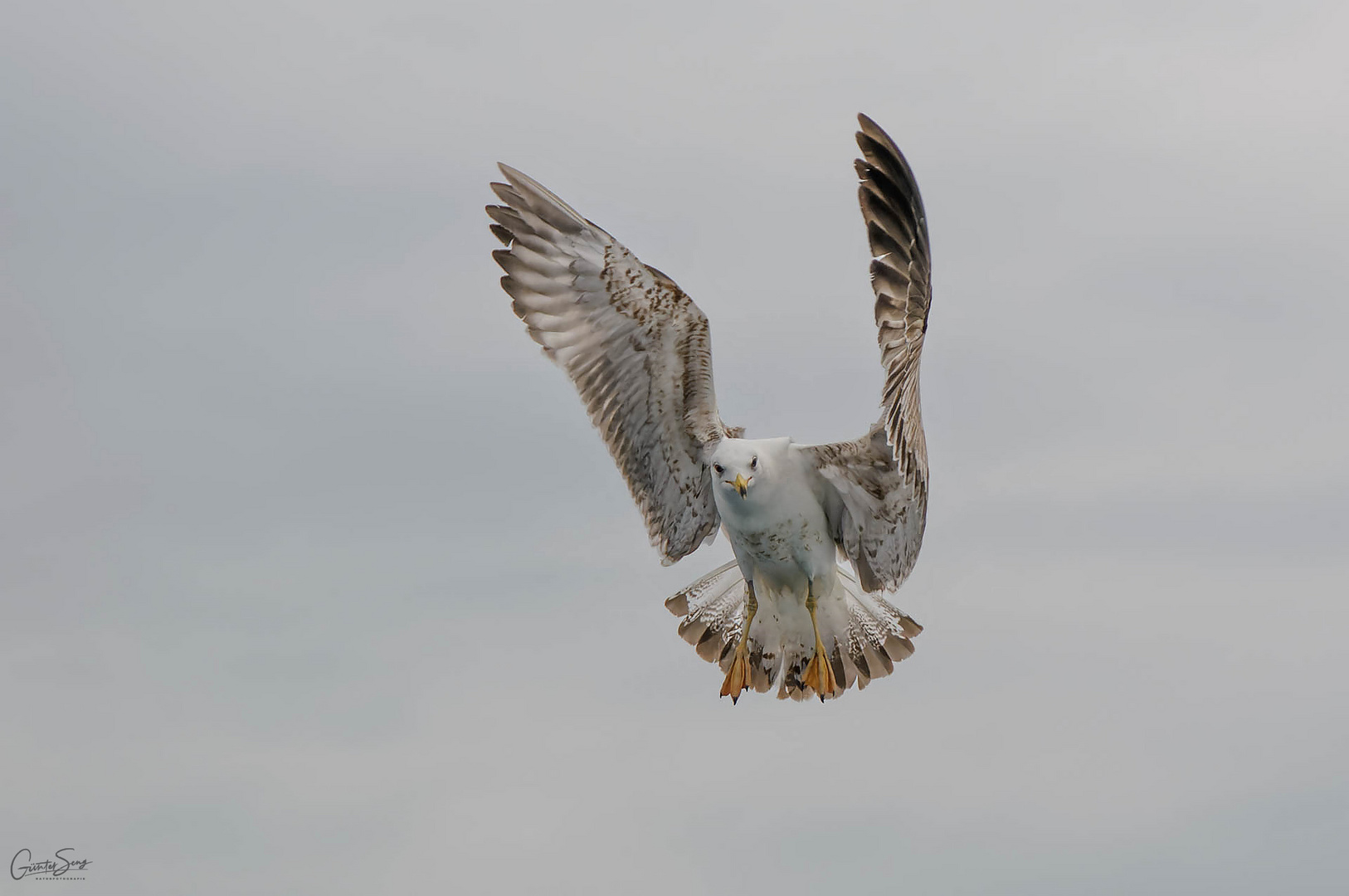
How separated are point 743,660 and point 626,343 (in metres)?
2.61

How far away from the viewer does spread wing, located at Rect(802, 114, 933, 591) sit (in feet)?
36.3

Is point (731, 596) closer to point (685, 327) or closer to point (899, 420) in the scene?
point (685, 327)

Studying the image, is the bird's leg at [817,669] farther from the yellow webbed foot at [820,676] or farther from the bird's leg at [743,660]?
the bird's leg at [743,660]

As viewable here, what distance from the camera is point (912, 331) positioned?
1119 cm

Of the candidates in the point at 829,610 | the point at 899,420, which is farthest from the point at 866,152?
the point at 829,610

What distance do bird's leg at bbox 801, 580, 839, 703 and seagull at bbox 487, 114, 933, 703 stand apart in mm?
14

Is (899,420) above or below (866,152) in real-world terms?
below

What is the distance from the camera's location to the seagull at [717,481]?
12445mm

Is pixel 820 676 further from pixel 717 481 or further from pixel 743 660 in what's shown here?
pixel 717 481

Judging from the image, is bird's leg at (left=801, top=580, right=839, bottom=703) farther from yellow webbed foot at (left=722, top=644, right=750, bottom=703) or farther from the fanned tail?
yellow webbed foot at (left=722, top=644, right=750, bottom=703)

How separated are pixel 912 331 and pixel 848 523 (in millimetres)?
2053

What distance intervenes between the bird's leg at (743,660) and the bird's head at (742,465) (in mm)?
1228

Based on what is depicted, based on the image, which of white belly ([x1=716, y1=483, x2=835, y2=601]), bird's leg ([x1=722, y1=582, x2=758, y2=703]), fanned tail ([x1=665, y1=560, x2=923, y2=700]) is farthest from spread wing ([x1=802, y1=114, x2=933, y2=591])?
bird's leg ([x1=722, y1=582, x2=758, y2=703])

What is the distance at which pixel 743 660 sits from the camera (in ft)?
43.8
